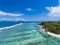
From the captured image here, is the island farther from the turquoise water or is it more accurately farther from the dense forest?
the turquoise water

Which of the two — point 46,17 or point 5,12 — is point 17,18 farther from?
point 46,17

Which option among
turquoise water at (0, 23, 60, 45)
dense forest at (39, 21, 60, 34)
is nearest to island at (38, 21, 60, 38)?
dense forest at (39, 21, 60, 34)

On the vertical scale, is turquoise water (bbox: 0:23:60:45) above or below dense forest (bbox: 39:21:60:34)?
below

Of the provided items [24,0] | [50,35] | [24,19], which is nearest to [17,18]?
[24,19]

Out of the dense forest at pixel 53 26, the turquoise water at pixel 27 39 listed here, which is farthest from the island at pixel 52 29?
the turquoise water at pixel 27 39

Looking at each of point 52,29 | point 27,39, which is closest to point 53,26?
point 52,29

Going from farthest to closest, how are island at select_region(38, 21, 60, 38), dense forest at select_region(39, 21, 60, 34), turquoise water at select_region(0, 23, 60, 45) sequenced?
1. island at select_region(38, 21, 60, 38)
2. dense forest at select_region(39, 21, 60, 34)
3. turquoise water at select_region(0, 23, 60, 45)

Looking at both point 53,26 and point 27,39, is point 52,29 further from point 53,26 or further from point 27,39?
point 27,39

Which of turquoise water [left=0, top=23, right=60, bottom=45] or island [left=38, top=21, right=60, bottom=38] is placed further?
island [left=38, top=21, right=60, bottom=38]

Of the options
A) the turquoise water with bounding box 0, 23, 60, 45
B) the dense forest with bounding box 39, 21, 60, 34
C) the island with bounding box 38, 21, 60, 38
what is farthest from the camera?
the island with bounding box 38, 21, 60, 38

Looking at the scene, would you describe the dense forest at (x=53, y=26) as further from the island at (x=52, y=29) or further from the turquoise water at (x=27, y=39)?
the turquoise water at (x=27, y=39)

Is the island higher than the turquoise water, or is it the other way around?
the island
